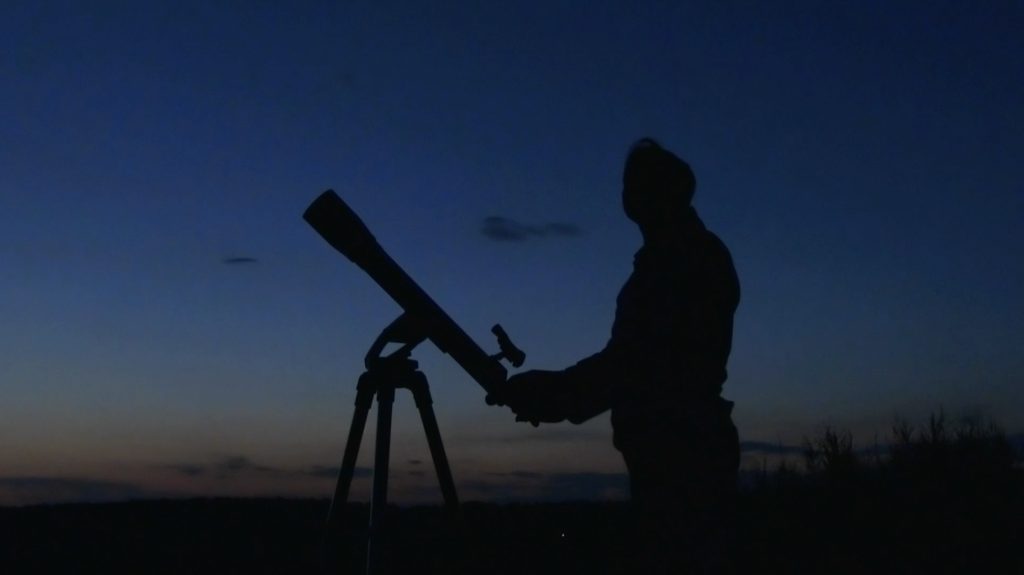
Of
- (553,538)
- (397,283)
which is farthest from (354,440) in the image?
(553,538)

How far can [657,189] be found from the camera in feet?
15.4

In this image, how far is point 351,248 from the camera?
466cm

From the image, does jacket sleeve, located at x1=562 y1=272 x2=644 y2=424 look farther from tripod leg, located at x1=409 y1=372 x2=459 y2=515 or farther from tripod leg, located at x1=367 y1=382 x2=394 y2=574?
tripod leg, located at x1=367 y1=382 x2=394 y2=574

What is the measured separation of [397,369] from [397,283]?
45cm

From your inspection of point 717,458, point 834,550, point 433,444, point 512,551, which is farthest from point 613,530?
point 717,458

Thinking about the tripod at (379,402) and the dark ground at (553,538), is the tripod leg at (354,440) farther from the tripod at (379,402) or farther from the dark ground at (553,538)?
the dark ground at (553,538)

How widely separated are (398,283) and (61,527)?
6324mm

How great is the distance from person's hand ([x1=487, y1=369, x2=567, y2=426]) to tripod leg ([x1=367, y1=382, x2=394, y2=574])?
0.50 m

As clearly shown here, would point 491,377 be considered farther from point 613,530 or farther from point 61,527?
point 61,527

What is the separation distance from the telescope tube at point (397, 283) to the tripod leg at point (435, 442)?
23 cm

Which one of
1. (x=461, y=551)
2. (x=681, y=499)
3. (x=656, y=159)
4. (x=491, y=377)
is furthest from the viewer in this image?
(x=461, y=551)

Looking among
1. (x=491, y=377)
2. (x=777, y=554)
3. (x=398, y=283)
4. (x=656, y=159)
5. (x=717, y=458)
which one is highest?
(x=656, y=159)

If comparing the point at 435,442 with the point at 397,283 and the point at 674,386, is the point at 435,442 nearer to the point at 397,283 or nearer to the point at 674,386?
the point at 397,283

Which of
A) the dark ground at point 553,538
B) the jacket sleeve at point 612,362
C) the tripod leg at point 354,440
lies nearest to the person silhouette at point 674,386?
the jacket sleeve at point 612,362
